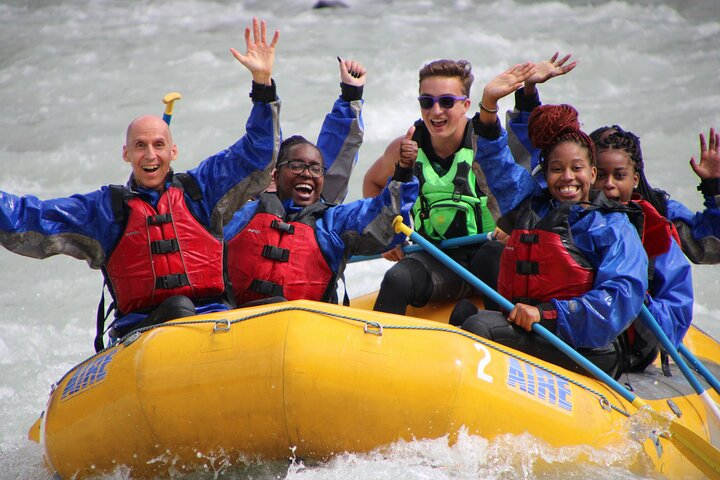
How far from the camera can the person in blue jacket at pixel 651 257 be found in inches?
135

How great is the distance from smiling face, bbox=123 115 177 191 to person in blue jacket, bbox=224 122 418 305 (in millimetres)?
366

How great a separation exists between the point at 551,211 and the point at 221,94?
7.76 metres

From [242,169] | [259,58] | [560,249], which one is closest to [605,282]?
[560,249]

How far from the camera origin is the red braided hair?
3.28 meters

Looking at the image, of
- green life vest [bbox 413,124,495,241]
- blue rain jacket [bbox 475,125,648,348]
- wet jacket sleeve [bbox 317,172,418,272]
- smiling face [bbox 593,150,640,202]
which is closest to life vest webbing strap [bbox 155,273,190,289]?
wet jacket sleeve [bbox 317,172,418,272]

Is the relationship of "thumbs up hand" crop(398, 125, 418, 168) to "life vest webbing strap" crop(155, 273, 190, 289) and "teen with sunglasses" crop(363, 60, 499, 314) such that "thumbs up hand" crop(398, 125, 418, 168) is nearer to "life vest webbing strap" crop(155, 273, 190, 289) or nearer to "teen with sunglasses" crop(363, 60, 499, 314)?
"teen with sunglasses" crop(363, 60, 499, 314)

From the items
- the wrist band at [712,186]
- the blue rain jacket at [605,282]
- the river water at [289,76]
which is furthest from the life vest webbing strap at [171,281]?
the river water at [289,76]

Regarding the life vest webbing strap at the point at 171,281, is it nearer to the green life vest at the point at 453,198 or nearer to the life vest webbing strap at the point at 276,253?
the life vest webbing strap at the point at 276,253

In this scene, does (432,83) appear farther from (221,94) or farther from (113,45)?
(113,45)

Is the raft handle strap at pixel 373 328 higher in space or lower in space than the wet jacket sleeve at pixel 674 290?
higher

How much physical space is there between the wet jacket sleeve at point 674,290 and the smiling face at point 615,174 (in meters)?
0.26

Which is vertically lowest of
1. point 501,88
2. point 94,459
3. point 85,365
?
point 94,459

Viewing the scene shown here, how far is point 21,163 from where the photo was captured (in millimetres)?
9172

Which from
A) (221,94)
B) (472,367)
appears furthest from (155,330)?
(221,94)
